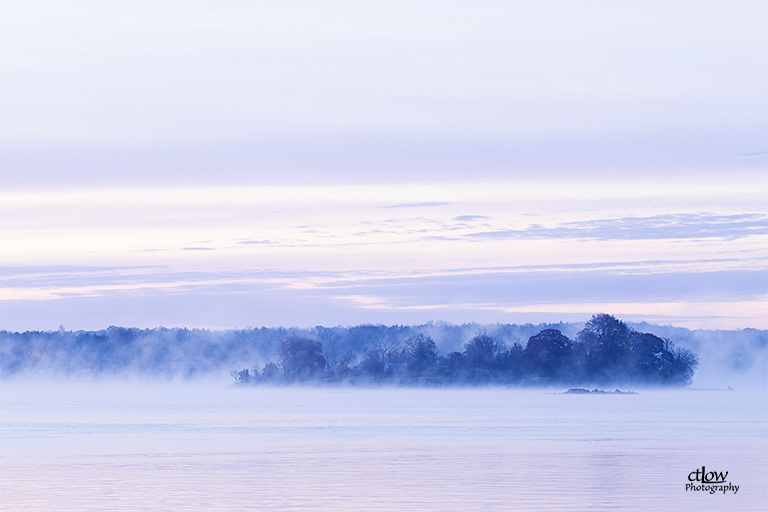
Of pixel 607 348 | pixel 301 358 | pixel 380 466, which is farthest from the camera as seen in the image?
pixel 301 358

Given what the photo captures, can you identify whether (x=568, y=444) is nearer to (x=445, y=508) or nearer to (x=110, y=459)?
(x=110, y=459)

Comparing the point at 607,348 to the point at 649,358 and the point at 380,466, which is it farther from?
the point at 380,466

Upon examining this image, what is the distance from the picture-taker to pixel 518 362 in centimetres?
17600

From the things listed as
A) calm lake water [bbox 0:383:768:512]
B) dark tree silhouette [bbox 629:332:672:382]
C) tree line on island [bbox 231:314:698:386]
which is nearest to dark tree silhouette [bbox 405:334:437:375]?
tree line on island [bbox 231:314:698:386]

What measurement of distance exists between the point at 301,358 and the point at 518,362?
34.7 meters

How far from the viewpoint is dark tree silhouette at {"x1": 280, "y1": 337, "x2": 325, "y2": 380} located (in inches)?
7308

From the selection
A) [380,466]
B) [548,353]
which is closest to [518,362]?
[548,353]

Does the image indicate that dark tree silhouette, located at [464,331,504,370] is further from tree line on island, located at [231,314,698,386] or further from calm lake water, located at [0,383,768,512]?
calm lake water, located at [0,383,768,512]

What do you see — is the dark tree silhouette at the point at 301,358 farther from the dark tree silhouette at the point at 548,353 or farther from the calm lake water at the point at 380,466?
the calm lake water at the point at 380,466

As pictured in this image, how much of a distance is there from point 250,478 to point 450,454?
1146 cm

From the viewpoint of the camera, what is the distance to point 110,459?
45.6m

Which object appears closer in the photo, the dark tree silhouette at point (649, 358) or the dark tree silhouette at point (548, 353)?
the dark tree silhouette at point (649, 358)

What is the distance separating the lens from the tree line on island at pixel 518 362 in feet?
548

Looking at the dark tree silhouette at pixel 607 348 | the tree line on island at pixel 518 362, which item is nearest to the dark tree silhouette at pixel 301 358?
the tree line on island at pixel 518 362
